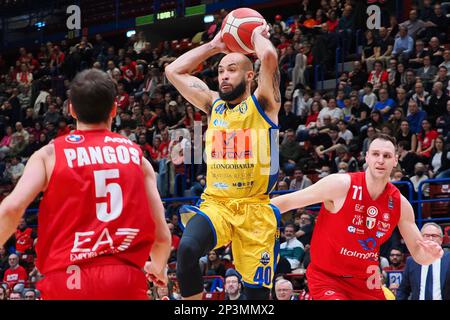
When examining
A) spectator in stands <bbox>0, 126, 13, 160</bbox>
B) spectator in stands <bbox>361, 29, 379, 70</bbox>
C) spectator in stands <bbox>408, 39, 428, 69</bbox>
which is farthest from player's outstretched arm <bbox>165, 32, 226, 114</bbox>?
spectator in stands <bbox>0, 126, 13, 160</bbox>

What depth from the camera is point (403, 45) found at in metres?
17.8

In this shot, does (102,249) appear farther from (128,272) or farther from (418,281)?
(418,281)

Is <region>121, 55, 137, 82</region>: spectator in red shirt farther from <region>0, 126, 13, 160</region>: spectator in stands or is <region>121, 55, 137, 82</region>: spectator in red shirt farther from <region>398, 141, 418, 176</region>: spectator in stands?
<region>398, 141, 418, 176</region>: spectator in stands

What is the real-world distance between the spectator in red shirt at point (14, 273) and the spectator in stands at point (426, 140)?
26.0 ft

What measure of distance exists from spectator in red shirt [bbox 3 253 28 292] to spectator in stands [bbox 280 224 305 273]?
5.49 meters

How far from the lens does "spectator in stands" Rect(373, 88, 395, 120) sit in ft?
52.8

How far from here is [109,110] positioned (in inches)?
180

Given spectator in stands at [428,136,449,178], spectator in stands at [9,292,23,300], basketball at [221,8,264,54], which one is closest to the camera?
basketball at [221,8,264,54]

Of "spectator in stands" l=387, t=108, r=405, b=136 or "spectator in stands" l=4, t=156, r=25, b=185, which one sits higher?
"spectator in stands" l=387, t=108, r=405, b=136

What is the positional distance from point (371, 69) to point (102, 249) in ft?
48.0

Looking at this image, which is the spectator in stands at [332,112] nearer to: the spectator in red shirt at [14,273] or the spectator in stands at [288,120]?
the spectator in stands at [288,120]

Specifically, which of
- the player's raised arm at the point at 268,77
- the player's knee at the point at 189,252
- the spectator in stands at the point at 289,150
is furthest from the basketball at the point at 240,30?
the spectator in stands at the point at 289,150

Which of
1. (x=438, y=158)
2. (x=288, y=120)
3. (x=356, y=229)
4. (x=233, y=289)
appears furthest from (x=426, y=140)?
(x=356, y=229)

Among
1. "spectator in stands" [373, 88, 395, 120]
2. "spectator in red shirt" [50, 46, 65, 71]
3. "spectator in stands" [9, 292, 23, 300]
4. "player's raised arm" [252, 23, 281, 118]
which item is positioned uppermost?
"spectator in red shirt" [50, 46, 65, 71]
